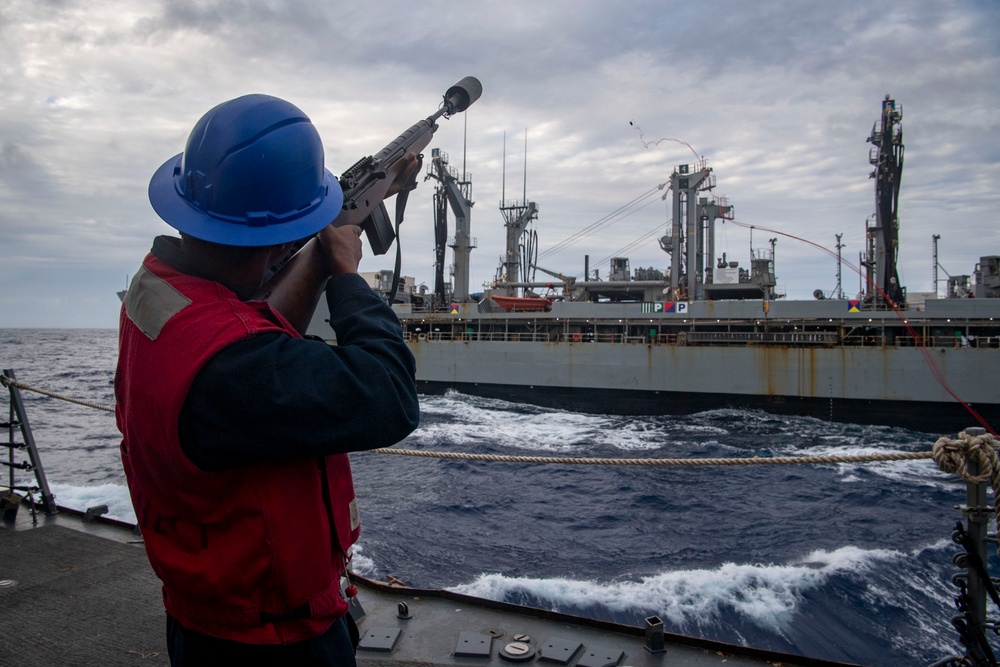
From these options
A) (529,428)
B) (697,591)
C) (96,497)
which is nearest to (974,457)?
(697,591)

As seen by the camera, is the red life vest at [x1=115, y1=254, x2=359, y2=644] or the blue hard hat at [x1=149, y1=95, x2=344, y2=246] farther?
the blue hard hat at [x1=149, y1=95, x2=344, y2=246]

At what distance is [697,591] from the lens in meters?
6.51

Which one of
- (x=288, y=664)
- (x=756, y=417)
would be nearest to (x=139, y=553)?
(x=288, y=664)

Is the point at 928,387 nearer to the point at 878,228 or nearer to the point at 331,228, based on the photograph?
the point at 878,228

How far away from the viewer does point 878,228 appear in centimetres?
2202

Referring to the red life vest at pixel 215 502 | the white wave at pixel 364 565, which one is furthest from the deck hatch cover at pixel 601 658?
the white wave at pixel 364 565

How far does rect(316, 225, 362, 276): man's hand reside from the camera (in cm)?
120

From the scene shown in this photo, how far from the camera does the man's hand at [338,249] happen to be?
3.95ft

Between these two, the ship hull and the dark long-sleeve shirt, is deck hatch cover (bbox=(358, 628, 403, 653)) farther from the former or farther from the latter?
the ship hull

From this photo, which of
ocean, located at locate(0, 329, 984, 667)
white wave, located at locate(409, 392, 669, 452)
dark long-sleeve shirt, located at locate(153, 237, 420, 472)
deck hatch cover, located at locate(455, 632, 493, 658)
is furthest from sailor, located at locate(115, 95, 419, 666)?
white wave, located at locate(409, 392, 669, 452)

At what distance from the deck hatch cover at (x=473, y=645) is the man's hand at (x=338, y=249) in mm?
1833

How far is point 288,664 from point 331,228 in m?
0.81

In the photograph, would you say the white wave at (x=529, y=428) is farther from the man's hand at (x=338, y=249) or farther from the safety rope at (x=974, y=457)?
the man's hand at (x=338, y=249)

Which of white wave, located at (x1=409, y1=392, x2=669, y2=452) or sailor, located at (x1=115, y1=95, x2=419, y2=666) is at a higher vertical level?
sailor, located at (x1=115, y1=95, x2=419, y2=666)
